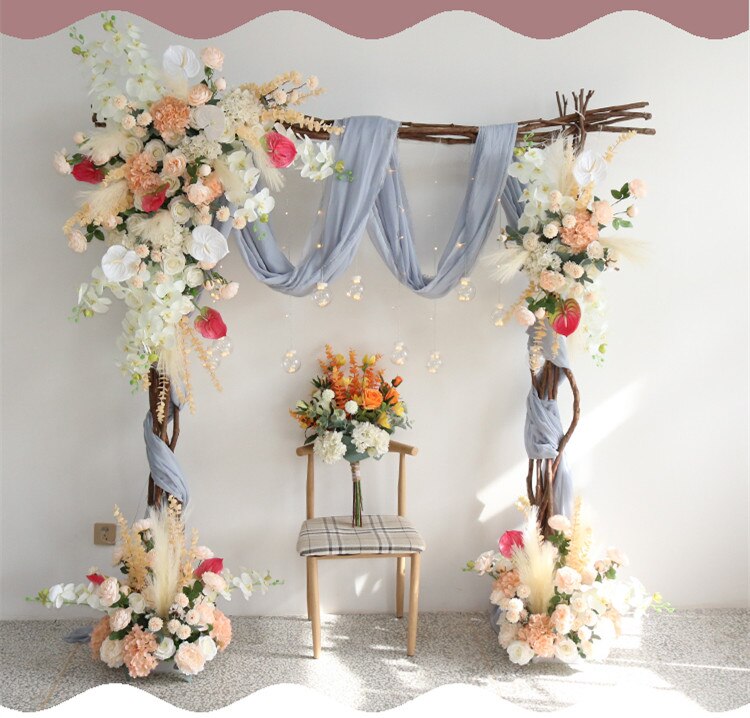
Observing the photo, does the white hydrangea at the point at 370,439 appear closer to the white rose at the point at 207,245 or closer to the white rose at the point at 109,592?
the white rose at the point at 207,245

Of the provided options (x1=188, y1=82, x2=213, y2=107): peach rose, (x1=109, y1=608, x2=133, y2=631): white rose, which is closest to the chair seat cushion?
(x1=109, y1=608, x2=133, y2=631): white rose

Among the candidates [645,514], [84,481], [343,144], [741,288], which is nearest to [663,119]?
[741,288]

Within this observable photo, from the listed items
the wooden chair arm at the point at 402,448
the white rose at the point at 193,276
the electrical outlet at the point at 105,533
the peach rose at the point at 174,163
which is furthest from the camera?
the electrical outlet at the point at 105,533

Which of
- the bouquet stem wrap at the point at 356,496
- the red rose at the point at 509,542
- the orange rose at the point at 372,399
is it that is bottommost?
the red rose at the point at 509,542

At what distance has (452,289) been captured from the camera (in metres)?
3.33

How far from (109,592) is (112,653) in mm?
215

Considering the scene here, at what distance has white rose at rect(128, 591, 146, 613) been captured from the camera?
2990 millimetres

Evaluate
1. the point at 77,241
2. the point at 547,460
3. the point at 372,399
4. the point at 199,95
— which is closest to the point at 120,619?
the point at 372,399

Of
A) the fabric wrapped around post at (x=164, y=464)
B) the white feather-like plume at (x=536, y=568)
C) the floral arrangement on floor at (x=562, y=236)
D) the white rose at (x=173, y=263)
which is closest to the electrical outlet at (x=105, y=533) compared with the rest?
the fabric wrapped around post at (x=164, y=464)

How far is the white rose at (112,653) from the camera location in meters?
2.98

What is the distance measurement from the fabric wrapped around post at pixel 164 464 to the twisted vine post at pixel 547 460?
135 cm

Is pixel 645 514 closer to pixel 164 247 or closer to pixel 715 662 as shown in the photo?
pixel 715 662

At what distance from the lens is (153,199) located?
114 inches

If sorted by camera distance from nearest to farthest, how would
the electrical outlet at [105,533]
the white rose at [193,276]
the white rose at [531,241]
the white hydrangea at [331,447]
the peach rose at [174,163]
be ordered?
the peach rose at [174,163] < the white rose at [193,276] < the white rose at [531,241] < the white hydrangea at [331,447] < the electrical outlet at [105,533]
